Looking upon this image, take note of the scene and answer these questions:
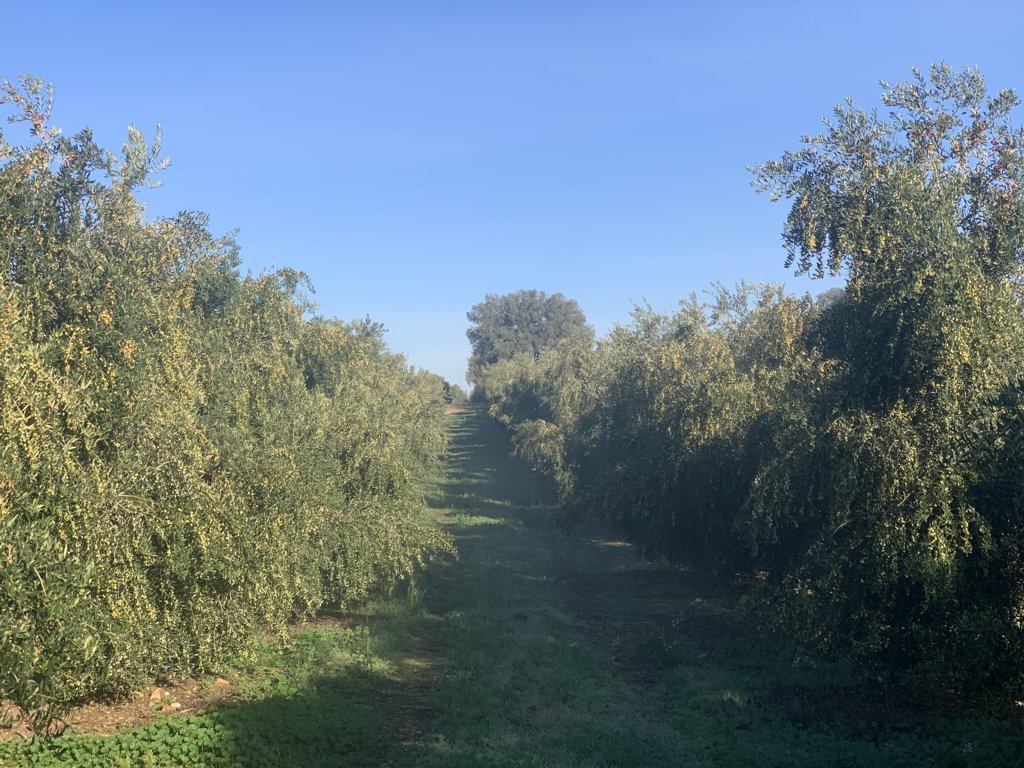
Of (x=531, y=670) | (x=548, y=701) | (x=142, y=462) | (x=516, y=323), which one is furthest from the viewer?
(x=516, y=323)

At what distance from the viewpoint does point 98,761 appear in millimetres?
9242

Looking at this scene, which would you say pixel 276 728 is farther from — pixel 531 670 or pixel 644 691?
pixel 644 691

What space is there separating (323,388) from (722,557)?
11.7m

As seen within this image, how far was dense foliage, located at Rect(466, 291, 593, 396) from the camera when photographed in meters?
131

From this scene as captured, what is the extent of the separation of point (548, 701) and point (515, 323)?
399 ft

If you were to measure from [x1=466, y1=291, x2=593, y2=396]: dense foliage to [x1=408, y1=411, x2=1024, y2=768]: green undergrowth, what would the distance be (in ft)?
355

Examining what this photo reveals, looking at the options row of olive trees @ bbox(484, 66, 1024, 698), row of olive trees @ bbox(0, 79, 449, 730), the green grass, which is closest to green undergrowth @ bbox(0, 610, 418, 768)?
the green grass

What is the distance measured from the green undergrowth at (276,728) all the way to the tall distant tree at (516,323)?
115626mm

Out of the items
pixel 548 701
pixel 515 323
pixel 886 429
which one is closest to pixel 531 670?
pixel 548 701

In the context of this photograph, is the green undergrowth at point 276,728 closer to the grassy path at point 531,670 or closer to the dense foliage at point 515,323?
the grassy path at point 531,670

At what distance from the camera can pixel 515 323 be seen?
437 ft

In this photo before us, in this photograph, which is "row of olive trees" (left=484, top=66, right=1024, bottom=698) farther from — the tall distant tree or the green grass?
the tall distant tree

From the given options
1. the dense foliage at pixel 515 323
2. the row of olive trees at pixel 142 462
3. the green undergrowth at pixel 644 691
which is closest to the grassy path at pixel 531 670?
the green undergrowth at pixel 644 691

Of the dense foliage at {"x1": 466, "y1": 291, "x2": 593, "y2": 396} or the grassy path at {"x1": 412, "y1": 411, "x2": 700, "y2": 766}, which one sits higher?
the dense foliage at {"x1": 466, "y1": 291, "x2": 593, "y2": 396}
